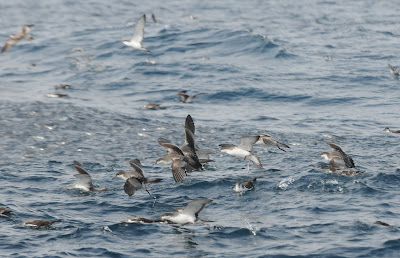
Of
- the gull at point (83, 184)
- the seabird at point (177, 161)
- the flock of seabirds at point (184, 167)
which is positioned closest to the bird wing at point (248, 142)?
the flock of seabirds at point (184, 167)

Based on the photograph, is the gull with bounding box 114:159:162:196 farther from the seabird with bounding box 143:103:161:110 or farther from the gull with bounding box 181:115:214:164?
the seabird with bounding box 143:103:161:110

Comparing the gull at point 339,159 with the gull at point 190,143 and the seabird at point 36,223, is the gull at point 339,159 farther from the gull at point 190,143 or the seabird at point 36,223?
the seabird at point 36,223

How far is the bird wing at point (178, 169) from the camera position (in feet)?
48.7

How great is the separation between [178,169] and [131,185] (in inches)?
43.9

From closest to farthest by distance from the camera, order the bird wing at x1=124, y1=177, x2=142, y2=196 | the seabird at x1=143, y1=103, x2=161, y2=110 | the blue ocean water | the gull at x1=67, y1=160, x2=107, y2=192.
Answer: the blue ocean water < the bird wing at x1=124, y1=177, x2=142, y2=196 < the gull at x1=67, y1=160, x2=107, y2=192 < the seabird at x1=143, y1=103, x2=161, y2=110

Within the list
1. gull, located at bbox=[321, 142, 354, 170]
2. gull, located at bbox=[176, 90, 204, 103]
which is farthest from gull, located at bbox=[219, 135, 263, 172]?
gull, located at bbox=[176, 90, 204, 103]

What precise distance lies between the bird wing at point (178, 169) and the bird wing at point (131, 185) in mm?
830

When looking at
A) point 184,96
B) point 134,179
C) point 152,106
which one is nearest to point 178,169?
point 134,179

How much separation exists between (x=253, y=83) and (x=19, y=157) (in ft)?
38.2

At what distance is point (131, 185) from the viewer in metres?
14.8

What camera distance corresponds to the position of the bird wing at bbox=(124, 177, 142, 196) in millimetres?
14664

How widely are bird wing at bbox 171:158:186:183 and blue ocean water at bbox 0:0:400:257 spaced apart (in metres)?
0.74

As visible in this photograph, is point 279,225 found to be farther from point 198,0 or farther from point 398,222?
point 198,0

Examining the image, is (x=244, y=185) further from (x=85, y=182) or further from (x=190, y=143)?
(x=85, y=182)
